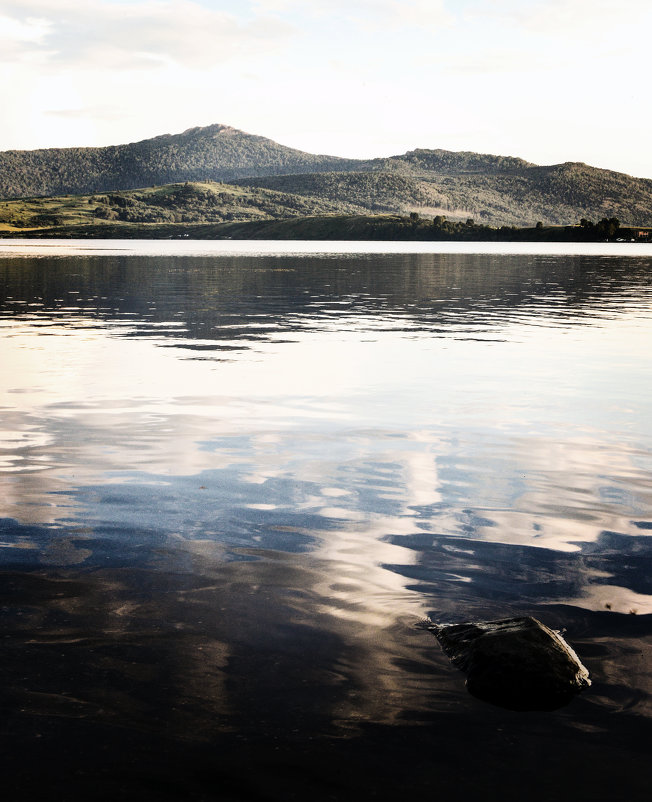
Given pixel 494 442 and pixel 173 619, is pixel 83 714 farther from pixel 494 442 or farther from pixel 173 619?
pixel 494 442

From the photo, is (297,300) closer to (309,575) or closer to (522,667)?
(309,575)

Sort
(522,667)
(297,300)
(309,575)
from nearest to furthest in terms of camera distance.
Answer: (522,667) → (309,575) → (297,300)

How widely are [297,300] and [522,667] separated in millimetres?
46322

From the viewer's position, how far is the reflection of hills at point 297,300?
3850cm

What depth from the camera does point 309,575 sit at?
31.4ft

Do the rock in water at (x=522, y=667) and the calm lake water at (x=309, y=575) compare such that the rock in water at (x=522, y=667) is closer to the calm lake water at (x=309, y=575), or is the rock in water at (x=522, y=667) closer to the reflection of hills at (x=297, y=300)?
the calm lake water at (x=309, y=575)

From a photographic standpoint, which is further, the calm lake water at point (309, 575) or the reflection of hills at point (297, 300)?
the reflection of hills at point (297, 300)

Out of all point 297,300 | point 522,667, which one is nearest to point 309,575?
point 522,667

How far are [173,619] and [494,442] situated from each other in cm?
928

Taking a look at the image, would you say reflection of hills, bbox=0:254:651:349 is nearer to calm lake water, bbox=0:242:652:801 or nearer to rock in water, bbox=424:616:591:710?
calm lake water, bbox=0:242:652:801

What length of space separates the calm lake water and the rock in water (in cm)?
19

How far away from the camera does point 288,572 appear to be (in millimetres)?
9648

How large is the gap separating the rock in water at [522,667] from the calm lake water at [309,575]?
0.19m

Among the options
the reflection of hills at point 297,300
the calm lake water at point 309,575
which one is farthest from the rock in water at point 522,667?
the reflection of hills at point 297,300
